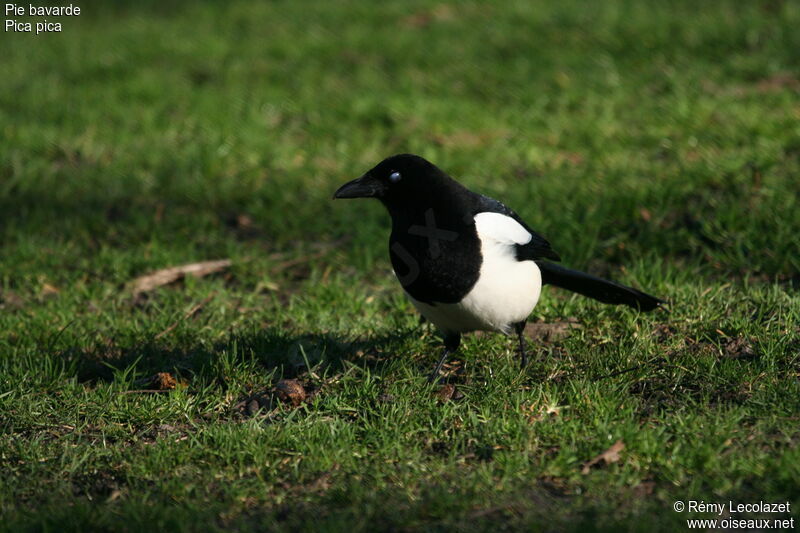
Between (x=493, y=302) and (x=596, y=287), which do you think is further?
(x=596, y=287)

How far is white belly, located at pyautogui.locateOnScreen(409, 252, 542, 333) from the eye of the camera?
13.8 ft

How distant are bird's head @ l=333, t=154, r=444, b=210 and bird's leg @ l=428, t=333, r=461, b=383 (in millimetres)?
628

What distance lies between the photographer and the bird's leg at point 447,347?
4.42 m

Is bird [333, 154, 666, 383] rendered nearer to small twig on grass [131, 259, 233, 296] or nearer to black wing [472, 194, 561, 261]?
black wing [472, 194, 561, 261]

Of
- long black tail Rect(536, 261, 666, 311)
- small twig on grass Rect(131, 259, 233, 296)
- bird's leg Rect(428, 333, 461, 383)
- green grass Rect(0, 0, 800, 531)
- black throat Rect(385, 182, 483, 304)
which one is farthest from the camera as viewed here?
small twig on grass Rect(131, 259, 233, 296)

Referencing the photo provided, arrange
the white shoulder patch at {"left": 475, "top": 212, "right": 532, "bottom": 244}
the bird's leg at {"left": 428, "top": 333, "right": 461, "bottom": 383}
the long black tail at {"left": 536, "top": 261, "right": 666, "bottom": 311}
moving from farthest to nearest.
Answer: the long black tail at {"left": 536, "top": 261, "right": 666, "bottom": 311} < the bird's leg at {"left": 428, "top": 333, "right": 461, "bottom": 383} < the white shoulder patch at {"left": 475, "top": 212, "right": 532, "bottom": 244}

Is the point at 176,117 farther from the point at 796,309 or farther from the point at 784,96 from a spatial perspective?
the point at 796,309

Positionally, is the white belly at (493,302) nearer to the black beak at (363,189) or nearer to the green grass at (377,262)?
the green grass at (377,262)

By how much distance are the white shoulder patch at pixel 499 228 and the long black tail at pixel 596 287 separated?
0.33 m

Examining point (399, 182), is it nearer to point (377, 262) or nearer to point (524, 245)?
point (524, 245)

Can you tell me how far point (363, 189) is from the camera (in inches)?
176

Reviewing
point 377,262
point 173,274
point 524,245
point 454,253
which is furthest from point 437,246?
point 173,274

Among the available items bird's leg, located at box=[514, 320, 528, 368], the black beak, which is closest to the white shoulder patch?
bird's leg, located at box=[514, 320, 528, 368]

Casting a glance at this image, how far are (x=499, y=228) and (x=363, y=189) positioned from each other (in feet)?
2.06
